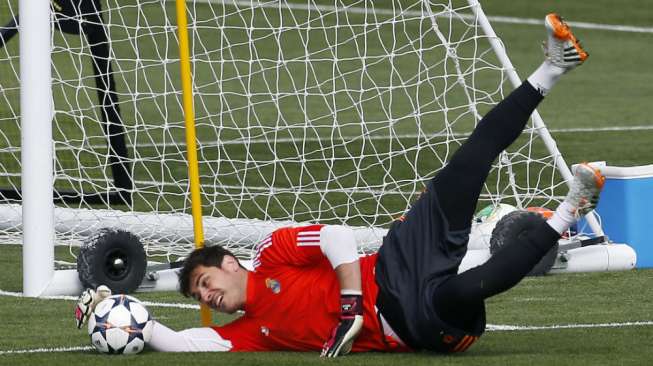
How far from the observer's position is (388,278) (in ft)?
21.8

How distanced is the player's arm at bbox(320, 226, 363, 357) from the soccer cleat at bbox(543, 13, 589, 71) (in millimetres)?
1271

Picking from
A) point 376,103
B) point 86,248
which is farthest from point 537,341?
point 376,103

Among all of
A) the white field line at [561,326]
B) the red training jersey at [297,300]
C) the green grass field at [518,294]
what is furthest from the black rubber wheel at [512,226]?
the red training jersey at [297,300]

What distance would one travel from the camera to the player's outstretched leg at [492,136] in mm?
6801

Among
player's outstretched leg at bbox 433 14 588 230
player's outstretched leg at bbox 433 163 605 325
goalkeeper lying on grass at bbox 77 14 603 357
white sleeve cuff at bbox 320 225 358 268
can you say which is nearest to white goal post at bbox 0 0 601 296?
goalkeeper lying on grass at bbox 77 14 603 357

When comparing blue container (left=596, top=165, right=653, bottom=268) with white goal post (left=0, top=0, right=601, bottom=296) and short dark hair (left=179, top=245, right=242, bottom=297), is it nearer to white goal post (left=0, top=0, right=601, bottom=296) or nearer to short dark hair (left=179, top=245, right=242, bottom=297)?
white goal post (left=0, top=0, right=601, bottom=296)

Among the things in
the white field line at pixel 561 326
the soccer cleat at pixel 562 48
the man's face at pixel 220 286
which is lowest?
the white field line at pixel 561 326

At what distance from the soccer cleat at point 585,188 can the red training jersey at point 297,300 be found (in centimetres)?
86

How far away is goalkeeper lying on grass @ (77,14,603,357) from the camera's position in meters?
6.49

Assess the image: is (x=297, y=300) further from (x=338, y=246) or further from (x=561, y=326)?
(x=561, y=326)

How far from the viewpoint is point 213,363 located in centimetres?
650

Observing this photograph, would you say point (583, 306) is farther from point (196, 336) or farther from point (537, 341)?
point (196, 336)

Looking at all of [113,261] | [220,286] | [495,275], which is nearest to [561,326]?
[495,275]

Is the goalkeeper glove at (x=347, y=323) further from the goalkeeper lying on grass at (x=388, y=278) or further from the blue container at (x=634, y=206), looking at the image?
the blue container at (x=634, y=206)
